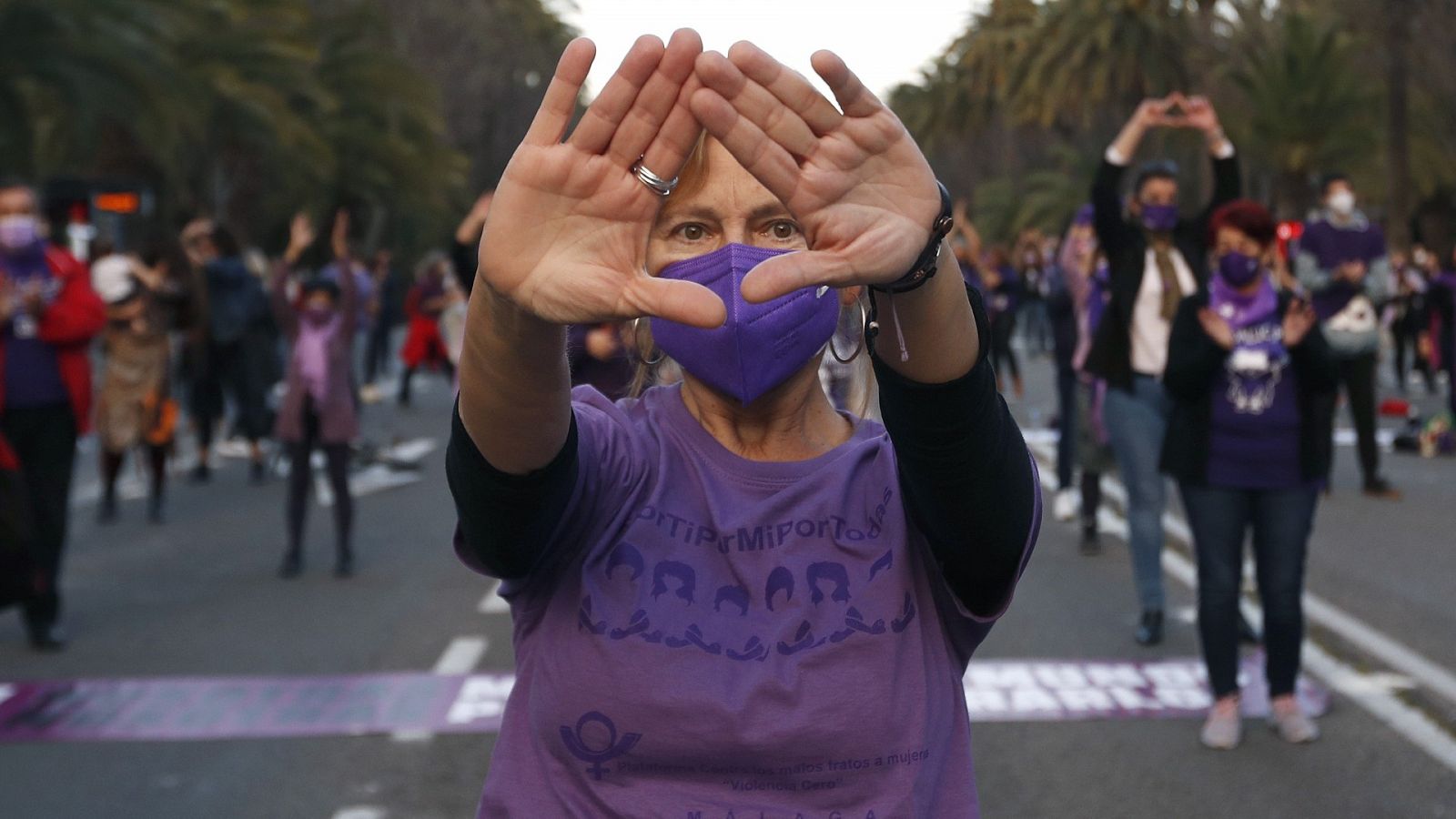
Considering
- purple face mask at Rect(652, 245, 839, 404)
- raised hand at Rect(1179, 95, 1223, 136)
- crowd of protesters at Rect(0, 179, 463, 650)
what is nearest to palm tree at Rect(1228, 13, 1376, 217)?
crowd of protesters at Rect(0, 179, 463, 650)

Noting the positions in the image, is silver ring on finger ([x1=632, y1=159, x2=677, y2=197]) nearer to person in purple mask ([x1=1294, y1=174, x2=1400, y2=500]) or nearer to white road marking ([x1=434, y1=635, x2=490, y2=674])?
white road marking ([x1=434, y1=635, x2=490, y2=674])

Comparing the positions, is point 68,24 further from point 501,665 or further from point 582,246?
point 582,246

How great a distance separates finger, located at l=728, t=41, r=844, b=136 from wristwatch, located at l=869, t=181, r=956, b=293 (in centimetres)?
18

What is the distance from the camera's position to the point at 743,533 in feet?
7.19

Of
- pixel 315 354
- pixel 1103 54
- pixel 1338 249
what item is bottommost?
pixel 315 354

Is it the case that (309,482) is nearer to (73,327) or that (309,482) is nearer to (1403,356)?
(73,327)

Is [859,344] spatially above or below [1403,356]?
above

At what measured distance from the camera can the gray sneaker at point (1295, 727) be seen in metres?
6.16

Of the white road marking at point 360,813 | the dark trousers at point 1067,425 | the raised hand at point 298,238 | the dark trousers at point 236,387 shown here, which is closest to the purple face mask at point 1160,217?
the dark trousers at point 1067,425

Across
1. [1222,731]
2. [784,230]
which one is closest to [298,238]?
[1222,731]

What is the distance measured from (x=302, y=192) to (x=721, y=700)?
3517 centimetres

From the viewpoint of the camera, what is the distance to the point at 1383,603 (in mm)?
8594

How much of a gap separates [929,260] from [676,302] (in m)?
0.32

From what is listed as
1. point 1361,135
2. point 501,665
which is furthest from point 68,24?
point 1361,135
